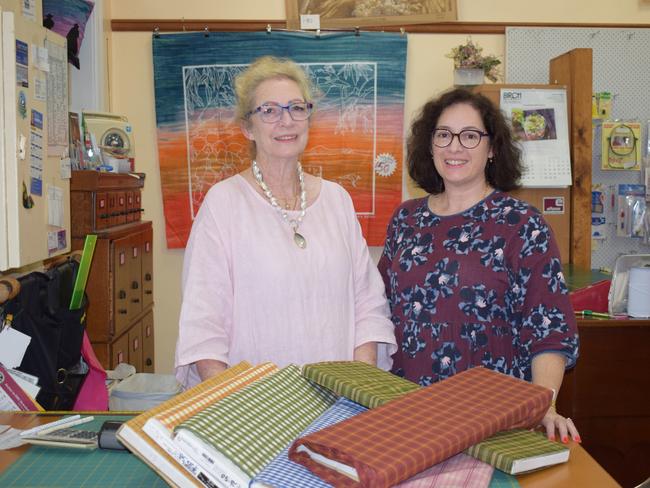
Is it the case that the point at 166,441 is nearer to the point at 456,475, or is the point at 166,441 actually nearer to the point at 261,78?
the point at 456,475

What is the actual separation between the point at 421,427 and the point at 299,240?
84 centimetres

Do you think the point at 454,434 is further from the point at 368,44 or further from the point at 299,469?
the point at 368,44

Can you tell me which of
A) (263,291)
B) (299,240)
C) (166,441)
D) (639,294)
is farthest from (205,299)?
(639,294)

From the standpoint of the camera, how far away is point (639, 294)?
284cm

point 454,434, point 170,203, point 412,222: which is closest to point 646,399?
point 412,222

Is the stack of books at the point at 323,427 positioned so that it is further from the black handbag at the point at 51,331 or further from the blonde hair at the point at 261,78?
the black handbag at the point at 51,331

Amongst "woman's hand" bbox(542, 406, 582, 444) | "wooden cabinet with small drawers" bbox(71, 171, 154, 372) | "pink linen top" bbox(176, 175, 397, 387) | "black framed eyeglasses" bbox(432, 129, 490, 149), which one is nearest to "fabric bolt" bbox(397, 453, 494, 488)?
"woman's hand" bbox(542, 406, 582, 444)

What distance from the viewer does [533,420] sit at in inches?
47.6

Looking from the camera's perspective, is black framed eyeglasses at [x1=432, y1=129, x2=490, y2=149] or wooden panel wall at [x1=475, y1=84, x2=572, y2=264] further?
wooden panel wall at [x1=475, y1=84, x2=572, y2=264]

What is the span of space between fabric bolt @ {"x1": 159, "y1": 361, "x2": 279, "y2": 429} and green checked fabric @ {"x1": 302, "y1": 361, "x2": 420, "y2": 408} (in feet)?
0.28

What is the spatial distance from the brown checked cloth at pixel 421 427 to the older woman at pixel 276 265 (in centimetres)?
60

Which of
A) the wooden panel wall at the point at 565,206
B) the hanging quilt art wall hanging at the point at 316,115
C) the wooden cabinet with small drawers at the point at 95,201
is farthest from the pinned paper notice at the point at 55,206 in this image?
the wooden panel wall at the point at 565,206

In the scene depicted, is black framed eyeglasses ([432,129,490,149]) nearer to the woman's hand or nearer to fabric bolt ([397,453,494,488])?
the woman's hand

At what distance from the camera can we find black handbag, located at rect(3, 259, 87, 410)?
1994 mm
